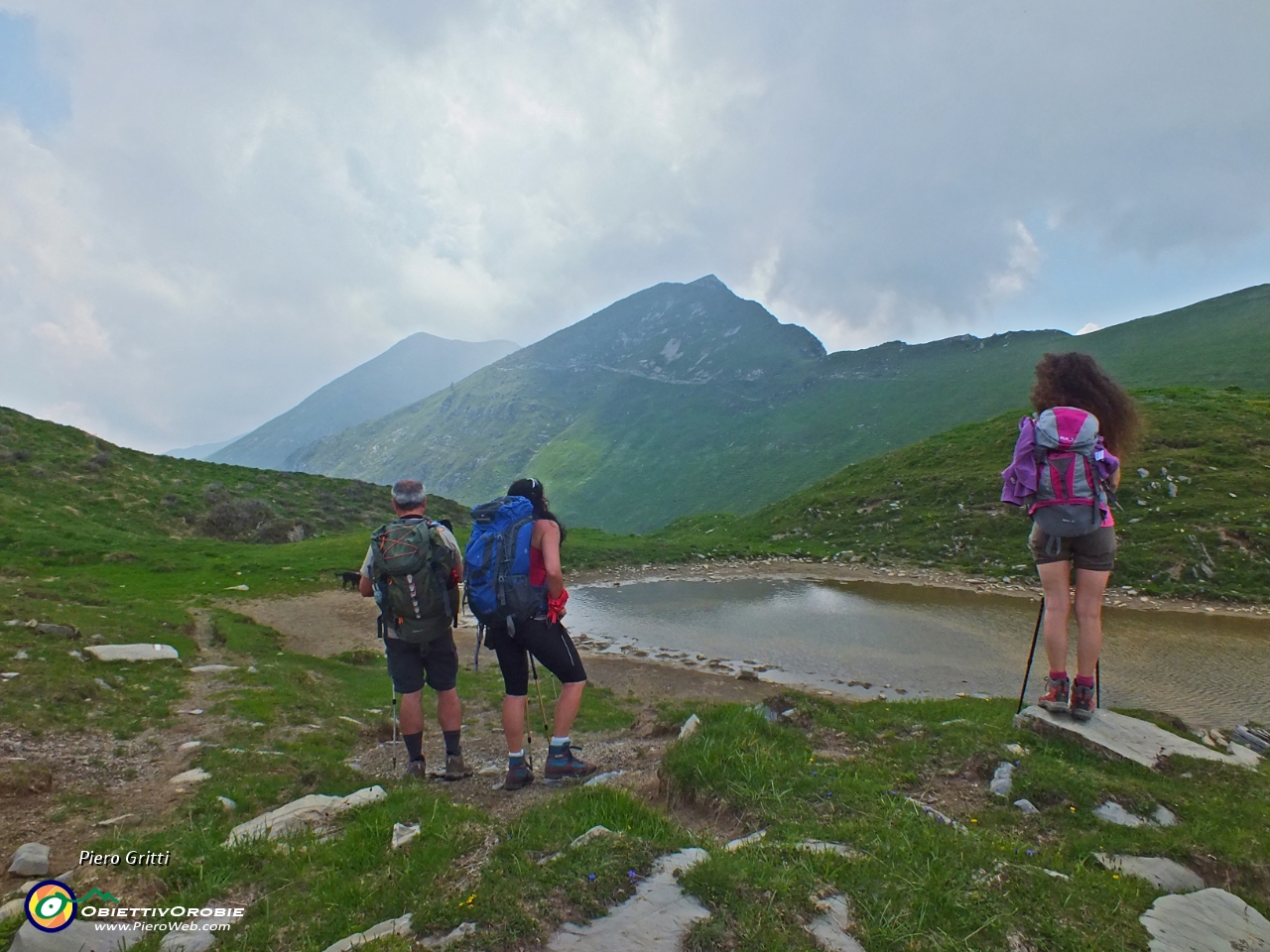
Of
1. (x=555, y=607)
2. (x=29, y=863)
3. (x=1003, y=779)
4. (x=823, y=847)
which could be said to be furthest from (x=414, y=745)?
(x=1003, y=779)

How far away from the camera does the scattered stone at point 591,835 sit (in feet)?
14.2

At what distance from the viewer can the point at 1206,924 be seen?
374cm

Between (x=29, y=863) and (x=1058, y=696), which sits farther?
(x=1058, y=696)

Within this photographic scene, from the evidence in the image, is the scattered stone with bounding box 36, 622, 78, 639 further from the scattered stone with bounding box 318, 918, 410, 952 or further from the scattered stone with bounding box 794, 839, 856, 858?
the scattered stone with bounding box 794, 839, 856, 858

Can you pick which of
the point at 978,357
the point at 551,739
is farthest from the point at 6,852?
the point at 978,357

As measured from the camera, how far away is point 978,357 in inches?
4582

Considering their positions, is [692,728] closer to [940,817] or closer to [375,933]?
[940,817]

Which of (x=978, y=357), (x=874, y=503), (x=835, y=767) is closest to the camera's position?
(x=835, y=767)

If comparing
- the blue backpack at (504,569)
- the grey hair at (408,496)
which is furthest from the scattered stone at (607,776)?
the grey hair at (408,496)

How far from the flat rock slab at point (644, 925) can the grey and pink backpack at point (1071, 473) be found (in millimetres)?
5652

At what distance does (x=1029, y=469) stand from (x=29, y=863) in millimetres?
10033

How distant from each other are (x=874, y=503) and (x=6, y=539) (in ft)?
151

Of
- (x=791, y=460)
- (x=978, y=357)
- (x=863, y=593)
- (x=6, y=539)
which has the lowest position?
(x=863, y=593)

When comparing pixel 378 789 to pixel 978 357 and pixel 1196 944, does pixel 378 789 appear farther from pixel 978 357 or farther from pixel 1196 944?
pixel 978 357
